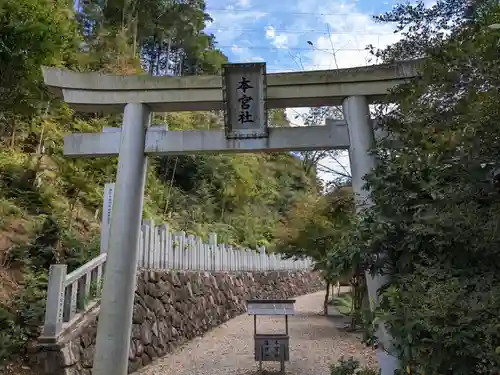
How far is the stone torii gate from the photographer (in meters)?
4.62

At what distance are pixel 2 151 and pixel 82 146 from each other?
448 cm

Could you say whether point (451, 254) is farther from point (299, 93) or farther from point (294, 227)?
point (294, 227)

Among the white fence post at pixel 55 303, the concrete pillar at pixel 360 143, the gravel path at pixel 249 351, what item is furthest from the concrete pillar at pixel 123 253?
the concrete pillar at pixel 360 143

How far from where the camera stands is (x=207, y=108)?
5012 millimetres

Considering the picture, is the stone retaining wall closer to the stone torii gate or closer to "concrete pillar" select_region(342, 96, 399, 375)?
the stone torii gate

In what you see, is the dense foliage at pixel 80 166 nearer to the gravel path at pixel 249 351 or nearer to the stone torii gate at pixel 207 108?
the stone torii gate at pixel 207 108

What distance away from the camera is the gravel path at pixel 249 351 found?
20.6 feet

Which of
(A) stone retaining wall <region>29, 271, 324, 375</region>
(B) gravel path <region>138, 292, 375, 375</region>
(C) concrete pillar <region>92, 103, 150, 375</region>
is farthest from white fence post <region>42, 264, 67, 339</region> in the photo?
(B) gravel path <region>138, 292, 375, 375</region>

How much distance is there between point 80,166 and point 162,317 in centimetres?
426

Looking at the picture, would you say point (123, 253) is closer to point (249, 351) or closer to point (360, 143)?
point (360, 143)

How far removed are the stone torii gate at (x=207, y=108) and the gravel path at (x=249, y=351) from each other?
239 cm

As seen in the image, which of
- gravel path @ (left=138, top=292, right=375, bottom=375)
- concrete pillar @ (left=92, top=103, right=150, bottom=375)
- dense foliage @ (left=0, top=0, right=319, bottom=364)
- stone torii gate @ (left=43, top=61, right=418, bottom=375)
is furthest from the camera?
gravel path @ (left=138, top=292, right=375, bottom=375)

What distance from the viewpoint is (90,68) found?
1274 centimetres

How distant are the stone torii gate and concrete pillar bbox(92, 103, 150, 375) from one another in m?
0.01
